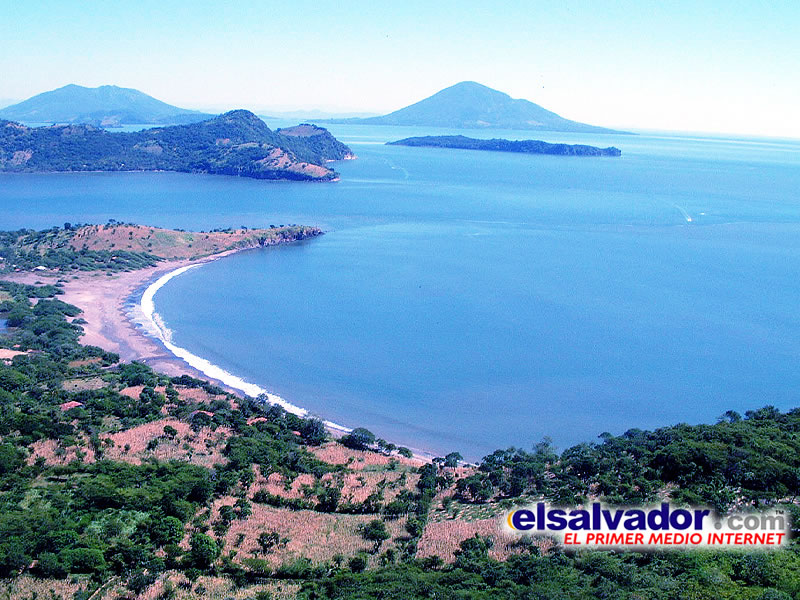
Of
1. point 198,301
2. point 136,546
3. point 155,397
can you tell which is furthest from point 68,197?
point 136,546

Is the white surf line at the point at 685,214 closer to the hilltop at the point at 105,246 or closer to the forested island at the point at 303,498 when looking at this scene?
the hilltop at the point at 105,246

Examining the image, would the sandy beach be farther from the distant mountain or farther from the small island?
the small island

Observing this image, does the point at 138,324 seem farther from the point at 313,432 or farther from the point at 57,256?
the point at 313,432

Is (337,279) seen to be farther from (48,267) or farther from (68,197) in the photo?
(68,197)

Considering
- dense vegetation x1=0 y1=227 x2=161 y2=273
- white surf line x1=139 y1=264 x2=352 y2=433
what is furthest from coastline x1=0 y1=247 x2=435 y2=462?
dense vegetation x1=0 y1=227 x2=161 y2=273

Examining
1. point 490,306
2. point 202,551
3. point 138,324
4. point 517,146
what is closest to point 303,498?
point 202,551
